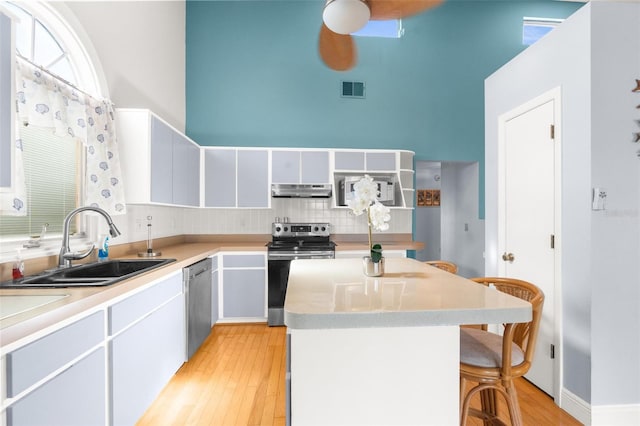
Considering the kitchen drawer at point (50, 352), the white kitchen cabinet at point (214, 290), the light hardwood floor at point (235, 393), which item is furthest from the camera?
the white kitchen cabinet at point (214, 290)

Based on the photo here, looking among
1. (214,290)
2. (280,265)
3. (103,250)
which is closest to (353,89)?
(280,265)

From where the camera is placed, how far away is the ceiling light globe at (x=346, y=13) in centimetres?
188

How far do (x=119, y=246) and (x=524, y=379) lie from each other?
3.46m

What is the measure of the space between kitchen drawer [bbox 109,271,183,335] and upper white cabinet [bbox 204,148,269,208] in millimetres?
1575

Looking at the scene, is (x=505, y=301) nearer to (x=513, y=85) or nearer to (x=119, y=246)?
(x=513, y=85)

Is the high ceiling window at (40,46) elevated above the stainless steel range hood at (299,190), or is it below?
above

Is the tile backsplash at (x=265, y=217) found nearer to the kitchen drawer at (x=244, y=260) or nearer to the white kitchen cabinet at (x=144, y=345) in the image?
the kitchen drawer at (x=244, y=260)

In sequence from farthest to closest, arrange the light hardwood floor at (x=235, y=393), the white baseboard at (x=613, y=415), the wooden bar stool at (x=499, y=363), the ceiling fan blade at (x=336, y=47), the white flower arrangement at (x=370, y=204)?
the ceiling fan blade at (x=336, y=47) → the light hardwood floor at (x=235, y=393) → the white baseboard at (x=613, y=415) → the white flower arrangement at (x=370, y=204) → the wooden bar stool at (x=499, y=363)

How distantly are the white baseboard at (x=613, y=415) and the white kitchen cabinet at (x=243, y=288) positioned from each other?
2.86 m

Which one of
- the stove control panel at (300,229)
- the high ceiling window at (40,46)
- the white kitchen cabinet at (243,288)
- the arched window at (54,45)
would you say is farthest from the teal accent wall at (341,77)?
the high ceiling window at (40,46)

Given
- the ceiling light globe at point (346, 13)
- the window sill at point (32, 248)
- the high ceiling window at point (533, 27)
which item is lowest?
the window sill at point (32, 248)

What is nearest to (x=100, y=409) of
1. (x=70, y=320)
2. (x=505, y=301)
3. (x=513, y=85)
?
(x=70, y=320)

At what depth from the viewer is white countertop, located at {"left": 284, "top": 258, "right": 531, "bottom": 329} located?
0.99 meters

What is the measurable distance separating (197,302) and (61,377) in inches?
65.5
